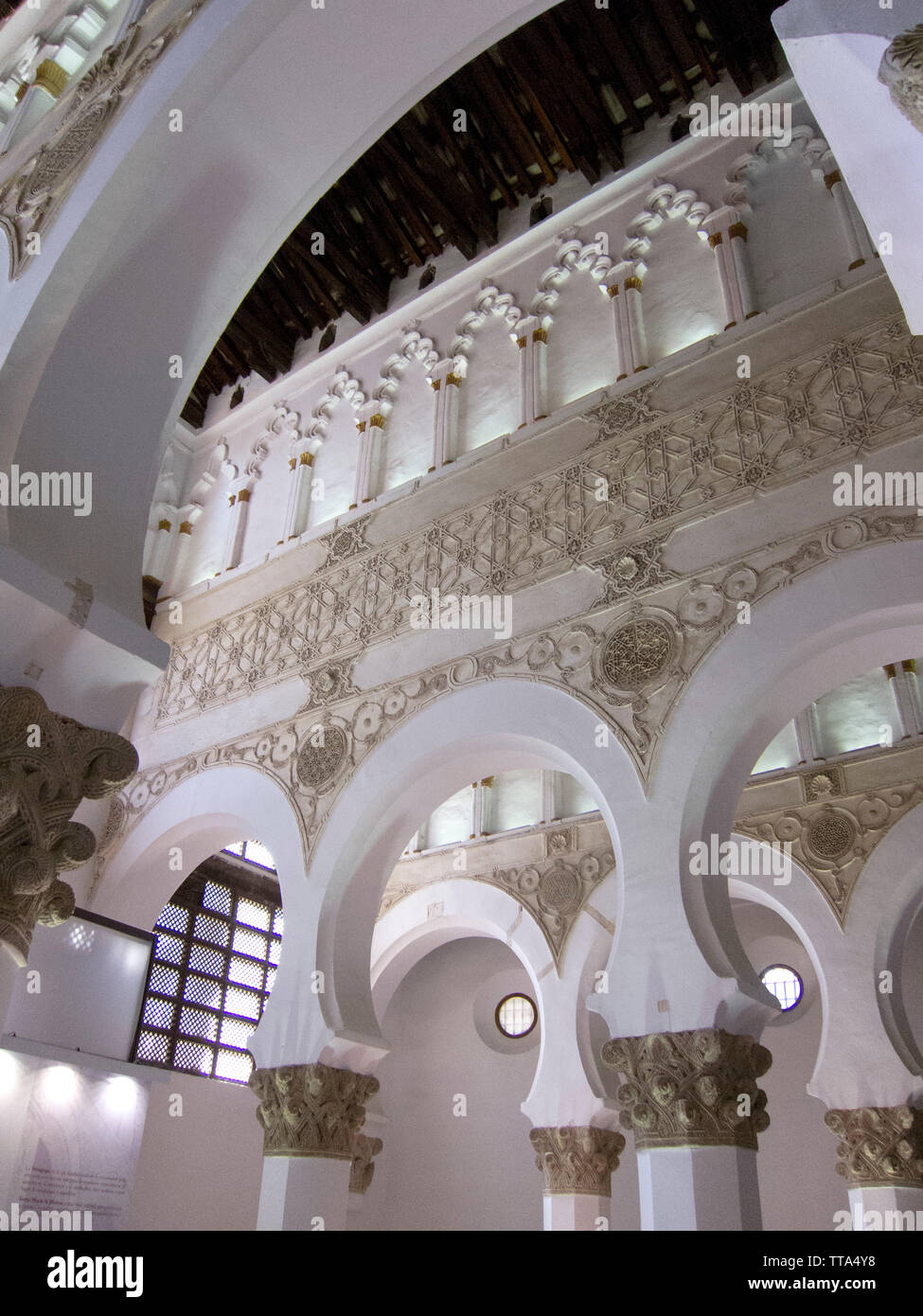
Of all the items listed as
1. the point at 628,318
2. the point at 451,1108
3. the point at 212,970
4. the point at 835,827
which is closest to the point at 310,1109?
the point at 835,827

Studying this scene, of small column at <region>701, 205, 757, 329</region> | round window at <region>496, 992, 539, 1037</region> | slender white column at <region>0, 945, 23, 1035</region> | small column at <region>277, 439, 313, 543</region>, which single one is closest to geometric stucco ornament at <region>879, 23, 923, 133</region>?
slender white column at <region>0, 945, 23, 1035</region>

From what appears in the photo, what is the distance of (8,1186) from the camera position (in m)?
5.75

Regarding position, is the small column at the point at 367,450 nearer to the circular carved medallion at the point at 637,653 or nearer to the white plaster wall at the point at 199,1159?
the circular carved medallion at the point at 637,653

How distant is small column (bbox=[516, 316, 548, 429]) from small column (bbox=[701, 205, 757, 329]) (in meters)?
1.38

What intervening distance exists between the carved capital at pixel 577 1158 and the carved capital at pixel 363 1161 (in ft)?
8.34

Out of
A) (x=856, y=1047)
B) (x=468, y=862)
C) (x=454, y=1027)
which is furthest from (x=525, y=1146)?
(x=856, y=1047)

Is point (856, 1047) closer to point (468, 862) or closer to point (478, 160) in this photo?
point (468, 862)

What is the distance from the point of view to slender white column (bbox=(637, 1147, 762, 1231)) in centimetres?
418

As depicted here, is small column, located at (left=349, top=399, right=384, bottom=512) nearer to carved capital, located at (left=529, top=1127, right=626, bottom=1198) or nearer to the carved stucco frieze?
carved capital, located at (left=529, top=1127, right=626, bottom=1198)

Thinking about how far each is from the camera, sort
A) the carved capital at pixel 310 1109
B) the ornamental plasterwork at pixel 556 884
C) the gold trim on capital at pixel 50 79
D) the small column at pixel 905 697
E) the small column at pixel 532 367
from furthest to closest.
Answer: the ornamental plasterwork at pixel 556 884 < the small column at pixel 532 367 < the small column at pixel 905 697 < the carved capital at pixel 310 1109 < the gold trim on capital at pixel 50 79

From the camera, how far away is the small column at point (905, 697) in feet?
22.2

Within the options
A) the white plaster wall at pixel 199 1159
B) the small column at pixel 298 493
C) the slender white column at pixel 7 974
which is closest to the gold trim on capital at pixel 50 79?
the slender white column at pixel 7 974

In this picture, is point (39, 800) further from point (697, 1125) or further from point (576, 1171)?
point (576, 1171)

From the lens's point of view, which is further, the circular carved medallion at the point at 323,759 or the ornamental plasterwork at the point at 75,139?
the circular carved medallion at the point at 323,759
